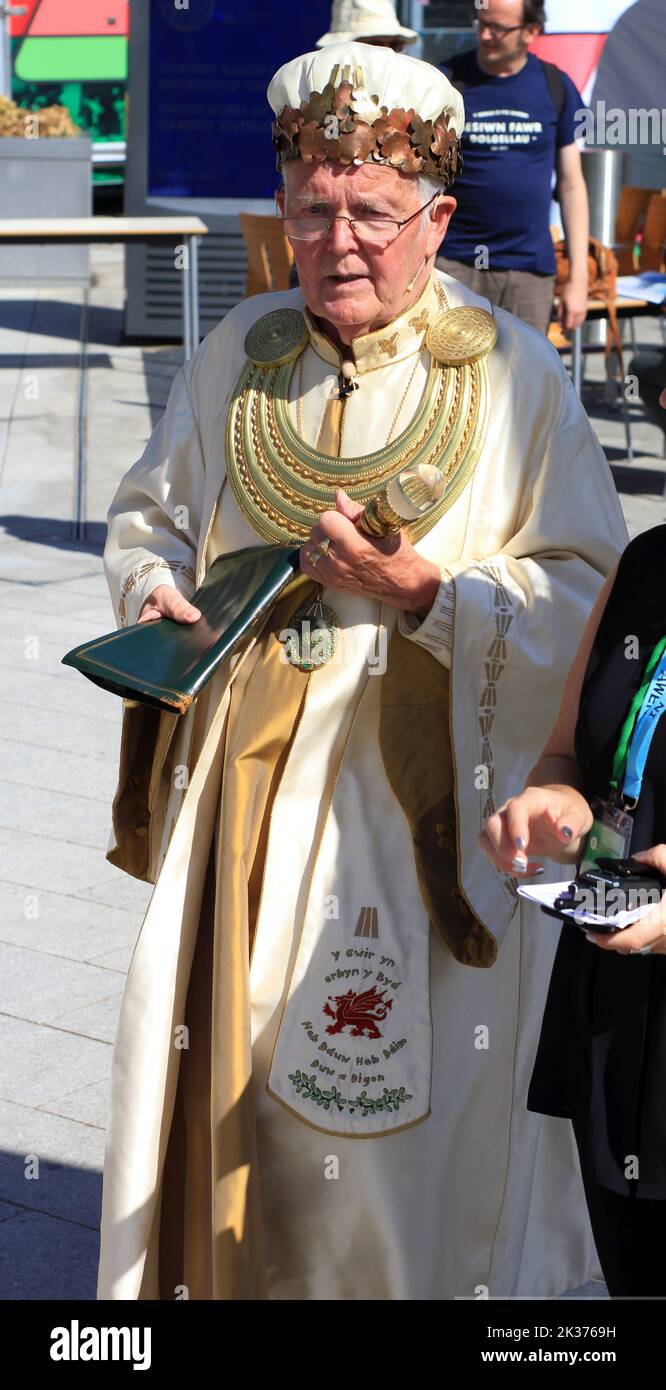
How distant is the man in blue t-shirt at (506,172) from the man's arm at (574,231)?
42 centimetres

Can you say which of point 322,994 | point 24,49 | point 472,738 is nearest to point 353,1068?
point 322,994

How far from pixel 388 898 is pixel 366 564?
0.55 meters

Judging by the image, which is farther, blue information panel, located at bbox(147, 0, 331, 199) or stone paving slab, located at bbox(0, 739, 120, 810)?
blue information panel, located at bbox(147, 0, 331, 199)

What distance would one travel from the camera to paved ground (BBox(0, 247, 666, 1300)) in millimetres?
3570

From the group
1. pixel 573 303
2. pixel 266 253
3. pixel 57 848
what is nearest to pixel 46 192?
pixel 266 253

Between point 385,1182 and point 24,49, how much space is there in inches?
866

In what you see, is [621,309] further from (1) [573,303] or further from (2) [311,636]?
(2) [311,636]

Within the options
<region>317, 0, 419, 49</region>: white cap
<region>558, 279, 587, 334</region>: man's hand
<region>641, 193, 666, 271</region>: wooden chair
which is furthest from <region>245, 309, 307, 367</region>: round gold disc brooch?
<region>641, 193, 666, 271</region>: wooden chair

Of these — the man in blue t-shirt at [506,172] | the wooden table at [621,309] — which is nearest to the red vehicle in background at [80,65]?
the wooden table at [621,309]

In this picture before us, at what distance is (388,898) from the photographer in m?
2.76

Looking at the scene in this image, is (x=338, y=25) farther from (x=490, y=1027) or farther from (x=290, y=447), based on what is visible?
(x=490, y=1027)

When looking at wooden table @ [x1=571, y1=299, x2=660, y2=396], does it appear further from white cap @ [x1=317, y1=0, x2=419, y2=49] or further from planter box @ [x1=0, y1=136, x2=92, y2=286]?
planter box @ [x1=0, y1=136, x2=92, y2=286]

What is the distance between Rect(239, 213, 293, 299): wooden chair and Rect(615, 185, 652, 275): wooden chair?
3.15m

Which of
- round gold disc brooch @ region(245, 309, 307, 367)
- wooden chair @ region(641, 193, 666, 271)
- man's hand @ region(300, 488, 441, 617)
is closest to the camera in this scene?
man's hand @ region(300, 488, 441, 617)
